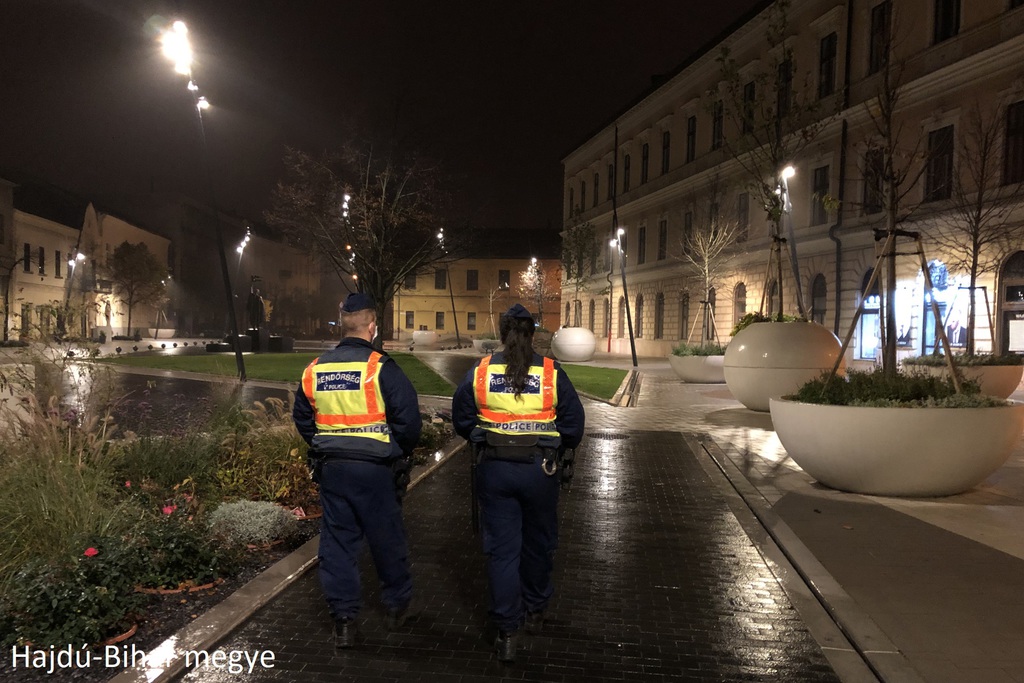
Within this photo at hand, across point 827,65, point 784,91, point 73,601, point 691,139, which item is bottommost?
point 73,601

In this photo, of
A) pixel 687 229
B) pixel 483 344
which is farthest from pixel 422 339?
pixel 687 229

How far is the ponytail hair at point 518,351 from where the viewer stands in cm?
427

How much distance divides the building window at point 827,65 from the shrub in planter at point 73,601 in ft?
109

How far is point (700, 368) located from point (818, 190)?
1388 centimetres

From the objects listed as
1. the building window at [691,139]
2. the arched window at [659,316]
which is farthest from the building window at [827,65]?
the arched window at [659,316]

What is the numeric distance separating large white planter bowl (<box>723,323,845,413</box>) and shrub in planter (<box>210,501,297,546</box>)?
10.1 meters

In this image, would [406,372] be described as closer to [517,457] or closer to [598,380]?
Answer: [598,380]

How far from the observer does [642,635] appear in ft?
14.5

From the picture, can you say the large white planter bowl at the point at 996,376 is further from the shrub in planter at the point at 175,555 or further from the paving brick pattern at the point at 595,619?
the shrub in planter at the point at 175,555

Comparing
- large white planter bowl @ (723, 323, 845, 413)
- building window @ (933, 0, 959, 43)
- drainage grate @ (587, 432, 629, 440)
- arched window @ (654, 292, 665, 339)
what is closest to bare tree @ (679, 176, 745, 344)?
arched window @ (654, 292, 665, 339)

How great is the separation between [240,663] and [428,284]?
270 ft

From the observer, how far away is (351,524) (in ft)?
14.1

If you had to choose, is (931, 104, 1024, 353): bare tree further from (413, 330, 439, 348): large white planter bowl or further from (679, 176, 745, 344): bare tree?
(413, 330, 439, 348): large white planter bowl

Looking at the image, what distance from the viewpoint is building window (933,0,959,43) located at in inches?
972
